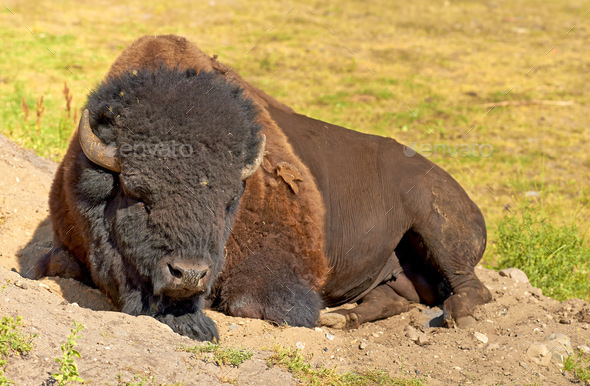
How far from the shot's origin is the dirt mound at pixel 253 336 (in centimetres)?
367

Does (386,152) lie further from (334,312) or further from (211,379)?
(211,379)

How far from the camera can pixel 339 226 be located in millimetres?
6176

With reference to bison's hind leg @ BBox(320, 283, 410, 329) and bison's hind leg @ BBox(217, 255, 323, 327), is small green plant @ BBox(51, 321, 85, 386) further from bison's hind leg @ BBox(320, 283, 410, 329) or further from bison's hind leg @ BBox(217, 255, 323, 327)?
bison's hind leg @ BBox(320, 283, 410, 329)

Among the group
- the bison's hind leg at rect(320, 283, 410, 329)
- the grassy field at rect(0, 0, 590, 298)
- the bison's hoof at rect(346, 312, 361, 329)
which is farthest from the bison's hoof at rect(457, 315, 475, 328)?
the grassy field at rect(0, 0, 590, 298)

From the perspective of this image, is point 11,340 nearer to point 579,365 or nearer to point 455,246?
point 579,365

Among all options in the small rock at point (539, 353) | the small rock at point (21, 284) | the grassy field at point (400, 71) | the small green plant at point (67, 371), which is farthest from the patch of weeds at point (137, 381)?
the grassy field at point (400, 71)

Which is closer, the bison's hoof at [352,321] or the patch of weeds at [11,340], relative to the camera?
the patch of weeds at [11,340]

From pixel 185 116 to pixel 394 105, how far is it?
379 inches

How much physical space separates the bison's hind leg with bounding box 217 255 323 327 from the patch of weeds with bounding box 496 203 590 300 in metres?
3.02

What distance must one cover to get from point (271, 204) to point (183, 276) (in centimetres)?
150

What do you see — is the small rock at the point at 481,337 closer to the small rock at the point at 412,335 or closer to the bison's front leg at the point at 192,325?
the small rock at the point at 412,335

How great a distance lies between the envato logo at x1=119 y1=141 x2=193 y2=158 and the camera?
166 inches

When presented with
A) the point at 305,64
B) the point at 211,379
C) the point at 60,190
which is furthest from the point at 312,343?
the point at 305,64

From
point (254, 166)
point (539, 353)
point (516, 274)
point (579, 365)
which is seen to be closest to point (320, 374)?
point (254, 166)
